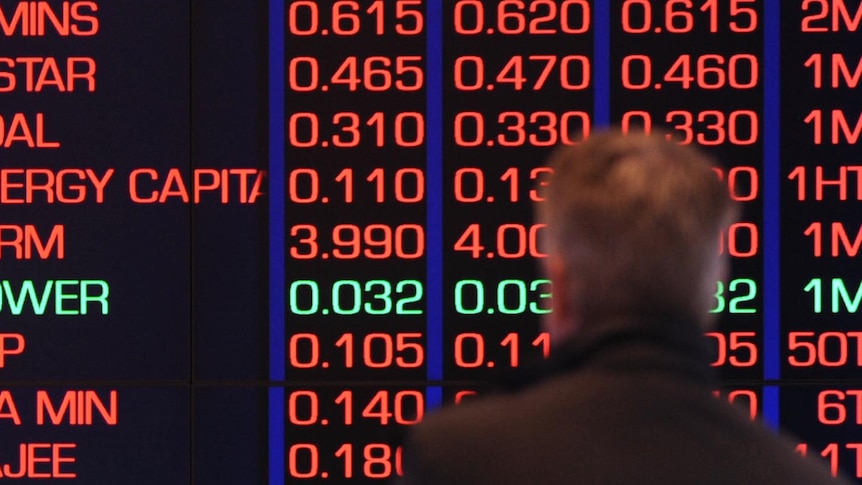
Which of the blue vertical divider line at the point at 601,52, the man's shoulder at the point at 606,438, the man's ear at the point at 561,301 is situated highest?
the blue vertical divider line at the point at 601,52

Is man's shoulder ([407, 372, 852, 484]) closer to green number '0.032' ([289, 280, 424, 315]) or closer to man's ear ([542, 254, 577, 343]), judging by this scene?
man's ear ([542, 254, 577, 343])

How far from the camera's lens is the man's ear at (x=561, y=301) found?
3.40 feet

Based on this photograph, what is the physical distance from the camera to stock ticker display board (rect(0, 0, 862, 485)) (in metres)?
2.72

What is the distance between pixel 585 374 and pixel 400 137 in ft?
5.88

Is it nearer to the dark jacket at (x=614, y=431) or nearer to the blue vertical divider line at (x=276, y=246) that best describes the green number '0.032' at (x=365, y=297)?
the blue vertical divider line at (x=276, y=246)

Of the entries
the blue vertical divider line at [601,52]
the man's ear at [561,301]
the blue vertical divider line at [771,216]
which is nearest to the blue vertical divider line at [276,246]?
the blue vertical divider line at [601,52]

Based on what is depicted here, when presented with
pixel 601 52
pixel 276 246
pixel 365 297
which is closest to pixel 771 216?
pixel 601 52

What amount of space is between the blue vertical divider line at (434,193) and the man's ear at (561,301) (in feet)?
5.50

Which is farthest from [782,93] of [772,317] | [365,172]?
[365,172]

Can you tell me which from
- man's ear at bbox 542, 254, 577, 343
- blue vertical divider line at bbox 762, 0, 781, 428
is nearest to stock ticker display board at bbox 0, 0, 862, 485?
blue vertical divider line at bbox 762, 0, 781, 428

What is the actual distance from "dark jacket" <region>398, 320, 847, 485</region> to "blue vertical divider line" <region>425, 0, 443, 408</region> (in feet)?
5.63

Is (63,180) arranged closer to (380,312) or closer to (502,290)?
(380,312)

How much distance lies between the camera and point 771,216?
2.72 metres

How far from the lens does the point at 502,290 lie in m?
2.72
